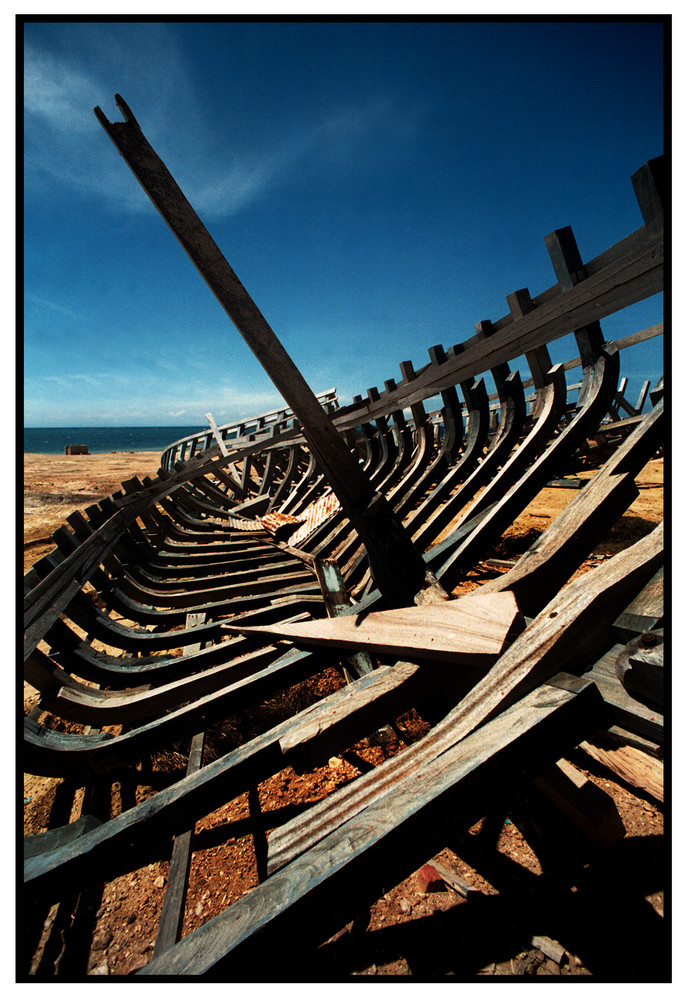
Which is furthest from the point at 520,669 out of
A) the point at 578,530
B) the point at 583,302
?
the point at 583,302

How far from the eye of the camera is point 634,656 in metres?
1.02

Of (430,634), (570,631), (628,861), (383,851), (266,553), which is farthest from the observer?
(266,553)

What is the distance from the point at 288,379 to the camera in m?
2.30

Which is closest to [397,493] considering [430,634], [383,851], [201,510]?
[430,634]

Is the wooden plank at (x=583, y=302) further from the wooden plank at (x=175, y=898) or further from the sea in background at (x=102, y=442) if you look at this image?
the sea in background at (x=102, y=442)

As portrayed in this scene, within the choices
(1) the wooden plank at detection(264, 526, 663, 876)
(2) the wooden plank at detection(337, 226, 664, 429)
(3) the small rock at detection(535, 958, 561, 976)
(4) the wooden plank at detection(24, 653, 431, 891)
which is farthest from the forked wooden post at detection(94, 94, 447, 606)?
(2) the wooden plank at detection(337, 226, 664, 429)

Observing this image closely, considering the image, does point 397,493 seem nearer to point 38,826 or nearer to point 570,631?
point 570,631

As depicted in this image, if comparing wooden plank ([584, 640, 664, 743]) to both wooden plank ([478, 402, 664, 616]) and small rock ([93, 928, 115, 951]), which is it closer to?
wooden plank ([478, 402, 664, 616])

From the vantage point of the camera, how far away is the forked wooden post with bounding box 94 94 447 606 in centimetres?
210

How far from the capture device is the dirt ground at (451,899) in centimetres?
152

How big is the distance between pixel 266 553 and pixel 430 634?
14.0 feet

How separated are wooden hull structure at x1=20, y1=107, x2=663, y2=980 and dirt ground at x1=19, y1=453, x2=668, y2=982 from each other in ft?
0.68

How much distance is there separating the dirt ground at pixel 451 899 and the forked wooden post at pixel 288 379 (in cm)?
113

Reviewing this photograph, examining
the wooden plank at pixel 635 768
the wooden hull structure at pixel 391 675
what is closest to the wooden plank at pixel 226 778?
the wooden hull structure at pixel 391 675
